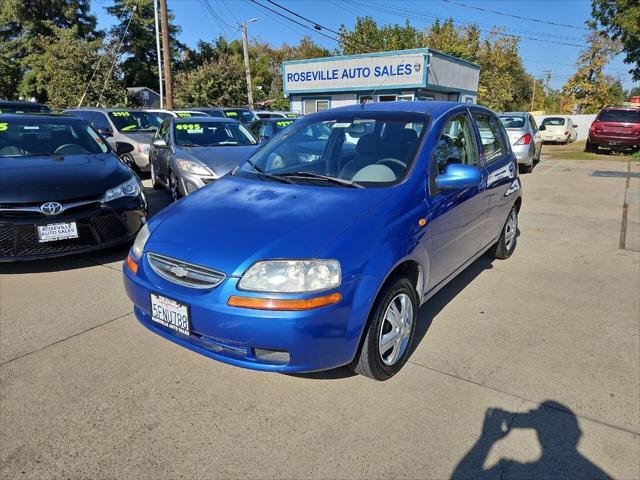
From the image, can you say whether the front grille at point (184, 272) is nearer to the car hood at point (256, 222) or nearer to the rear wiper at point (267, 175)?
the car hood at point (256, 222)

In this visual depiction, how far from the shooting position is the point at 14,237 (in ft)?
13.1

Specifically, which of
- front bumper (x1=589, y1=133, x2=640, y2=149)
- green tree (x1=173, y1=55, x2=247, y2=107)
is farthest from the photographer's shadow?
green tree (x1=173, y1=55, x2=247, y2=107)

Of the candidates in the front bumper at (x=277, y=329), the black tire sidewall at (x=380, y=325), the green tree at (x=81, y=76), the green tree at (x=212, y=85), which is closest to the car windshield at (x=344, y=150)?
the black tire sidewall at (x=380, y=325)

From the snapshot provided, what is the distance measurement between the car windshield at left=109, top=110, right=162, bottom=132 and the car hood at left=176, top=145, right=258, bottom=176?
4.75 m

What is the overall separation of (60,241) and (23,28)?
139 feet

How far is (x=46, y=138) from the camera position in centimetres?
546

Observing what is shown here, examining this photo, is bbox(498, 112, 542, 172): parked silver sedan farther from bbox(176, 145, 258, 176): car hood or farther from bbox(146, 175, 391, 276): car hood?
bbox(146, 175, 391, 276): car hood

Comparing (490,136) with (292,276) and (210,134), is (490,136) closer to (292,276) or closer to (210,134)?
(292,276)

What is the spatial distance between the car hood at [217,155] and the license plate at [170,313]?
13.7 ft

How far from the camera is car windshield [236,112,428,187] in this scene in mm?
3092

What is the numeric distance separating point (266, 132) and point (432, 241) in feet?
25.6

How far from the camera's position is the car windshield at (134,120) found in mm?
11062

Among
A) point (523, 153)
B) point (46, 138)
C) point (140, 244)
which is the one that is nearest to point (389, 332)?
point (140, 244)

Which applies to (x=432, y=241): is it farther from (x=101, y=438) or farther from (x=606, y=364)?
(x=101, y=438)
